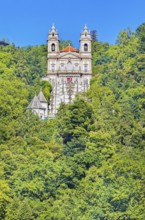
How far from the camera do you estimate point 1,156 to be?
189 feet

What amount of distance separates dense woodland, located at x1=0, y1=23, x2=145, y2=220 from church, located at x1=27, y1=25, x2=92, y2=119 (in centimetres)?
445

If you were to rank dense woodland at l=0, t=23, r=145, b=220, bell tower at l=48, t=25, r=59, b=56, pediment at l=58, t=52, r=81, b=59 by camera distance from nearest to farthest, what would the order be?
dense woodland at l=0, t=23, r=145, b=220 → pediment at l=58, t=52, r=81, b=59 → bell tower at l=48, t=25, r=59, b=56

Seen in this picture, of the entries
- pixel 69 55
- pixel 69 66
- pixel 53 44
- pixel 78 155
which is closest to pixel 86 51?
pixel 69 55

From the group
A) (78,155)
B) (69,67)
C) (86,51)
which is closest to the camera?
(78,155)

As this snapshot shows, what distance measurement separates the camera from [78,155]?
195 ft

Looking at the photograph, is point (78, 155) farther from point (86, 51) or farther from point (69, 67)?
point (86, 51)

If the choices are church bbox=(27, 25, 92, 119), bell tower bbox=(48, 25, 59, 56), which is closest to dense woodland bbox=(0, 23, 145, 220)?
church bbox=(27, 25, 92, 119)

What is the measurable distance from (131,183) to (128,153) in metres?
7.79

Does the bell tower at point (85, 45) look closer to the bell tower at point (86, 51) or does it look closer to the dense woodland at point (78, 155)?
the bell tower at point (86, 51)

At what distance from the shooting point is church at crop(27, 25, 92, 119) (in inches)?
3637

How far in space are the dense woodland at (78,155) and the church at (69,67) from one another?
4448 mm

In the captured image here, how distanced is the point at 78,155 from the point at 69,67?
39.7 m

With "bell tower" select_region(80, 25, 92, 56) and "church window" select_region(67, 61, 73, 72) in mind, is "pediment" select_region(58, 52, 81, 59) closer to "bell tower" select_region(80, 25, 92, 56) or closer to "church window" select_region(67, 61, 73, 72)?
"church window" select_region(67, 61, 73, 72)

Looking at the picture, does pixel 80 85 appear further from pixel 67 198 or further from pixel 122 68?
pixel 67 198
